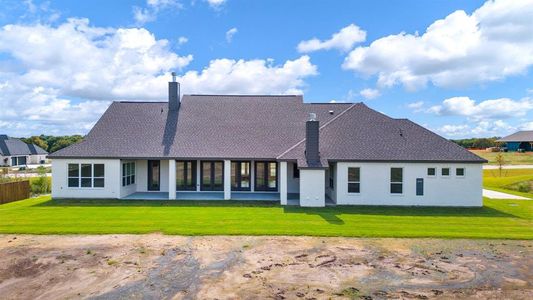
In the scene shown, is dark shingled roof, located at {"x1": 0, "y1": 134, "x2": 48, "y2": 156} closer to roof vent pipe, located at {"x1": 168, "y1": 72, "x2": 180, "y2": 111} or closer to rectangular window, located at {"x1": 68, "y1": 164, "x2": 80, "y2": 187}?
rectangular window, located at {"x1": 68, "y1": 164, "x2": 80, "y2": 187}

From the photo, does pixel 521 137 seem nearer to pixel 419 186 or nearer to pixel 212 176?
pixel 419 186

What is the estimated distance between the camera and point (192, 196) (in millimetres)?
21594

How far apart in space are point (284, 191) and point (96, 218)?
9741 millimetres

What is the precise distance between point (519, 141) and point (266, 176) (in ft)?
283

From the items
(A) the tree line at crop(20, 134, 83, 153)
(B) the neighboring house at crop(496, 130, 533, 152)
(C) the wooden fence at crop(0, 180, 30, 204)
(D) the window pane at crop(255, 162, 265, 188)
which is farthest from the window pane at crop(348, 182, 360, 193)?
(A) the tree line at crop(20, 134, 83, 153)

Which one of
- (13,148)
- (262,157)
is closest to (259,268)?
(262,157)

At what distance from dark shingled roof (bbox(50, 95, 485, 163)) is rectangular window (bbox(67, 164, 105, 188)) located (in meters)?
0.83

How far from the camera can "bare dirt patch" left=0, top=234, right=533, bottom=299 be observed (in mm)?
8117

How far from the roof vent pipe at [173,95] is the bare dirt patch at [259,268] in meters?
14.3

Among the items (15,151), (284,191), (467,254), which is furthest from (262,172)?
(15,151)

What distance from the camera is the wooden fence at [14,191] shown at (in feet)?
68.7

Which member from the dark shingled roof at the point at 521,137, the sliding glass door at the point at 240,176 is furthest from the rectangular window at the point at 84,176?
the dark shingled roof at the point at 521,137

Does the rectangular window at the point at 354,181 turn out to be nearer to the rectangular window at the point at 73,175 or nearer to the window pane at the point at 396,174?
the window pane at the point at 396,174

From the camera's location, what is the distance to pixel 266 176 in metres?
23.0
